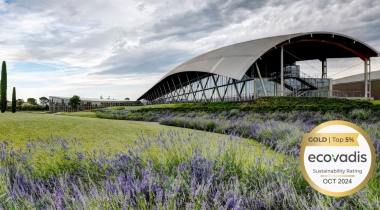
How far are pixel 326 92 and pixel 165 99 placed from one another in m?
33.4

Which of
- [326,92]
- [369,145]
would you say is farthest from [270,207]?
[326,92]

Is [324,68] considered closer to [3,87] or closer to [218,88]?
[218,88]

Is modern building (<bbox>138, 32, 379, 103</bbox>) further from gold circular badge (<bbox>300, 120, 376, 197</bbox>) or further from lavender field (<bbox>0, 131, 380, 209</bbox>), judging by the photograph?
gold circular badge (<bbox>300, 120, 376, 197</bbox>)

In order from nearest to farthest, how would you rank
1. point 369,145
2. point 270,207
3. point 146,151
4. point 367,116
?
point 369,145 < point 270,207 < point 146,151 < point 367,116

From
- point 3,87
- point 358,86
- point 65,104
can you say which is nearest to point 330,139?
point 3,87

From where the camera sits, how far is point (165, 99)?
60.8 meters

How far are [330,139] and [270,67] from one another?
38.4m

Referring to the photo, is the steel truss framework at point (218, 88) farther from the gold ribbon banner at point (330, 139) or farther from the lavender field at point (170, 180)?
the gold ribbon banner at point (330, 139)

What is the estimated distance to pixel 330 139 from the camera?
82.2 inches

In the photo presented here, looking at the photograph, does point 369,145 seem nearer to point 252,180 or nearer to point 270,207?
point 270,207

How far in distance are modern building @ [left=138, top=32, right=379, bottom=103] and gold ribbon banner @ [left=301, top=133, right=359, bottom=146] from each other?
27.7 m

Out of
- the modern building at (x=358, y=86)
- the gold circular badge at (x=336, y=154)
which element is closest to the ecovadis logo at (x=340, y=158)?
the gold circular badge at (x=336, y=154)

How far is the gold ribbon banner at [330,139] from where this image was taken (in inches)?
81.5

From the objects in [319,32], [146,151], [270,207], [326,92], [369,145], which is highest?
[319,32]
